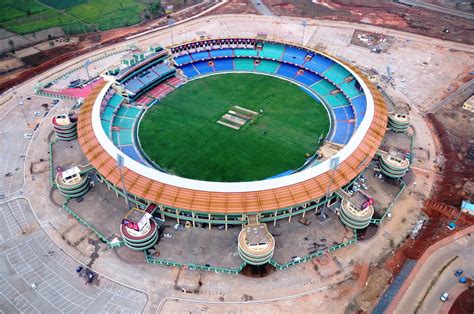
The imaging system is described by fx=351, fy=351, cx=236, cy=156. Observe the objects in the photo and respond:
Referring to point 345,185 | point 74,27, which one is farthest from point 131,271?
point 74,27

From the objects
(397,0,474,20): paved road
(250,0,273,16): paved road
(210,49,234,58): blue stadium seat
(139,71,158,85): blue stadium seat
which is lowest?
(139,71,158,85): blue stadium seat

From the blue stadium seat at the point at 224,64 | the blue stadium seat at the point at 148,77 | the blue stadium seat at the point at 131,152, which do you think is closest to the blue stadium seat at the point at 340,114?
the blue stadium seat at the point at 224,64

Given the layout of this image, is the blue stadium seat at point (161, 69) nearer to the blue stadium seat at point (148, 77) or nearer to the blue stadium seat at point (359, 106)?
the blue stadium seat at point (148, 77)

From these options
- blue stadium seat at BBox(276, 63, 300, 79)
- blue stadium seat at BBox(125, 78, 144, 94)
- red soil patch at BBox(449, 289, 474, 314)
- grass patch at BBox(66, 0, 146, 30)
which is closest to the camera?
red soil patch at BBox(449, 289, 474, 314)

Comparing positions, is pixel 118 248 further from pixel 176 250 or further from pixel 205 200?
pixel 205 200

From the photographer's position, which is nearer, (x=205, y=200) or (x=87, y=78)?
(x=205, y=200)

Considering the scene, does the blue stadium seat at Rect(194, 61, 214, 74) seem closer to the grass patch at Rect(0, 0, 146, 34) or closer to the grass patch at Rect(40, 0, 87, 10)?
the grass patch at Rect(0, 0, 146, 34)

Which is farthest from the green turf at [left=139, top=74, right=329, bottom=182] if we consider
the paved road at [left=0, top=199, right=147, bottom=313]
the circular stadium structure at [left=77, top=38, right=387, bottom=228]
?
the paved road at [left=0, top=199, right=147, bottom=313]
